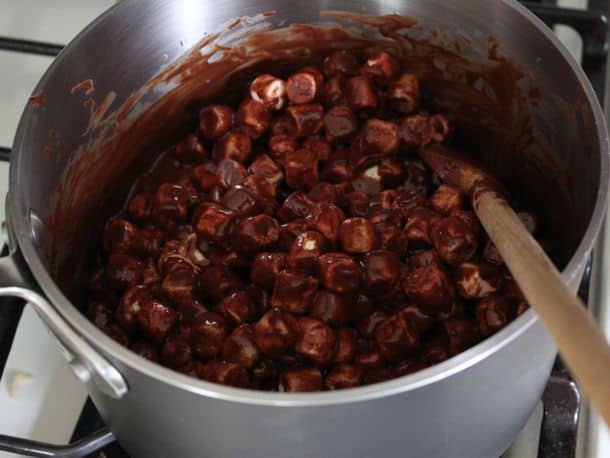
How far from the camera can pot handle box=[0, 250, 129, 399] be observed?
741mm

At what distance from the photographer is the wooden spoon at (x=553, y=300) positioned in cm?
55

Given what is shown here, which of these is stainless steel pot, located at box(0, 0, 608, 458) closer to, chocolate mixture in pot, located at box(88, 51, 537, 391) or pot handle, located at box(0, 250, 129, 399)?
pot handle, located at box(0, 250, 129, 399)

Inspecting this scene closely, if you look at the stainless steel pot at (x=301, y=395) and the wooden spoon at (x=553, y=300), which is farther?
the stainless steel pot at (x=301, y=395)

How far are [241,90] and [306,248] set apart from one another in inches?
14.6

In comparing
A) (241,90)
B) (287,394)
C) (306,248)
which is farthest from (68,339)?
(241,90)

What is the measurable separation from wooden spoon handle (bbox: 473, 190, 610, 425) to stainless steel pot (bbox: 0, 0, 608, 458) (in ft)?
0.12

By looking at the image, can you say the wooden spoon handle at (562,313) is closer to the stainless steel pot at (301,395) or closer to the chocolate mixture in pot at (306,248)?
the stainless steel pot at (301,395)

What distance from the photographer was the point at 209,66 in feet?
4.10

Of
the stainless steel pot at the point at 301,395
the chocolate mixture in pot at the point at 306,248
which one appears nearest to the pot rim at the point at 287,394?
the stainless steel pot at the point at 301,395

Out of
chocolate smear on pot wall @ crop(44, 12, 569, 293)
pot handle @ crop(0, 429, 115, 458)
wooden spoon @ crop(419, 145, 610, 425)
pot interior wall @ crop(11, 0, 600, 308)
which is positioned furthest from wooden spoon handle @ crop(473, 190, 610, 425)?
pot handle @ crop(0, 429, 115, 458)

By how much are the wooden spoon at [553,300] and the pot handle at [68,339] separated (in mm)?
383

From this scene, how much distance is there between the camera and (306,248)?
106 cm

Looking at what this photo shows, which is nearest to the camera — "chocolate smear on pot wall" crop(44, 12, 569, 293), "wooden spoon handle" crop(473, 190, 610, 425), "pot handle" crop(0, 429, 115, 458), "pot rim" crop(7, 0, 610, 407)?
"wooden spoon handle" crop(473, 190, 610, 425)

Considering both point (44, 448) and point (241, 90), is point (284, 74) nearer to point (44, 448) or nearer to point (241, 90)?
point (241, 90)
